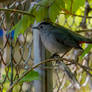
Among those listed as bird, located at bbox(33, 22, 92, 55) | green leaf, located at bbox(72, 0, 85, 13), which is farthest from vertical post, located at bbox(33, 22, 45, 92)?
green leaf, located at bbox(72, 0, 85, 13)

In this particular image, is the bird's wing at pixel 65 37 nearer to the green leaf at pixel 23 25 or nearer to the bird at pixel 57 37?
the bird at pixel 57 37

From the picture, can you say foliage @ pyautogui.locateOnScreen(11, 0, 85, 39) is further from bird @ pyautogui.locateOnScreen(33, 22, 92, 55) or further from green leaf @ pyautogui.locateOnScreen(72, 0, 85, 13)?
bird @ pyautogui.locateOnScreen(33, 22, 92, 55)

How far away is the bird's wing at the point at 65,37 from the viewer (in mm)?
874

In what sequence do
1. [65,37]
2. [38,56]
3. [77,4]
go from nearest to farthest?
[77,4] < [38,56] < [65,37]

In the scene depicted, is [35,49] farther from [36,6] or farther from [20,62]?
[36,6]

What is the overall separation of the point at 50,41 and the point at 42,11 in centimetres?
41

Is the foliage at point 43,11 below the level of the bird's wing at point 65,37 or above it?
above

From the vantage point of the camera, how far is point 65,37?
0.92 meters

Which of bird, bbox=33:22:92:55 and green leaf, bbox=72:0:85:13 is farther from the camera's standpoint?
bird, bbox=33:22:92:55

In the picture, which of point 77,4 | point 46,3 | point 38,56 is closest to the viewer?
point 46,3

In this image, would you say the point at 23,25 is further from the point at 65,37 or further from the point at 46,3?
the point at 65,37

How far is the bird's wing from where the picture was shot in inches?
34.4

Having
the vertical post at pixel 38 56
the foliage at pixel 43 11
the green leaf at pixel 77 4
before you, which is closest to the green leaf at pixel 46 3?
the foliage at pixel 43 11

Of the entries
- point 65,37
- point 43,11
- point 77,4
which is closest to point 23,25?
point 43,11
